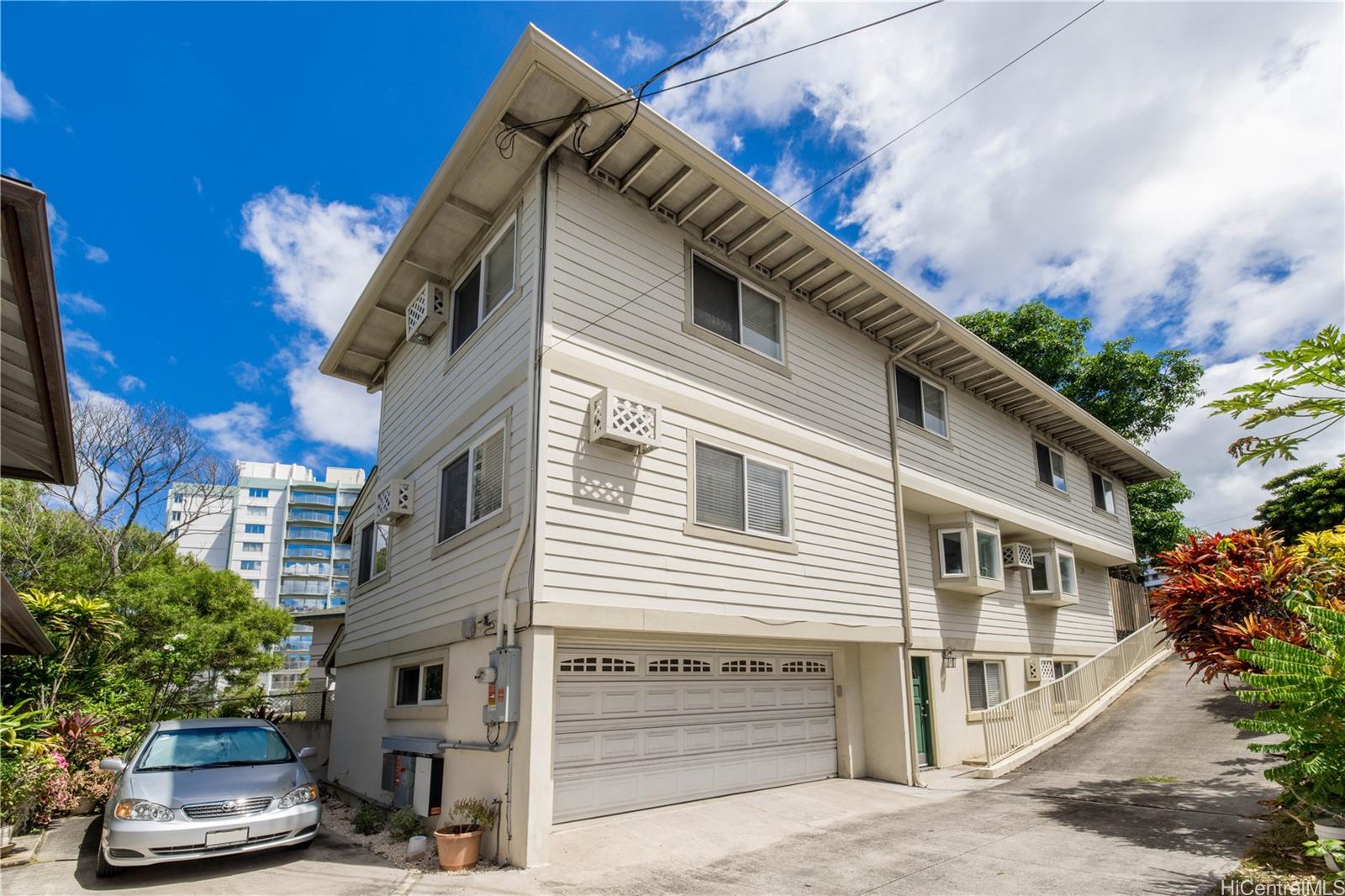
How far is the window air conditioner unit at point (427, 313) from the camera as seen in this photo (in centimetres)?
1090

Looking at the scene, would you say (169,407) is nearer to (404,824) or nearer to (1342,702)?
(404,824)

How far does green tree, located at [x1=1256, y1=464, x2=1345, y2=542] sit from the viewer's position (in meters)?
21.3

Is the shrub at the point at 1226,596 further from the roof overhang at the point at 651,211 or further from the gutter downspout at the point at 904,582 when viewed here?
the roof overhang at the point at 651,211

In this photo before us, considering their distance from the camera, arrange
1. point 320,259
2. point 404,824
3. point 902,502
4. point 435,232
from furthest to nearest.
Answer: point 320,259, point 902,502, point 435,232, point 404,824

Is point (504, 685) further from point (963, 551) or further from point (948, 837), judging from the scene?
point (963, 551)

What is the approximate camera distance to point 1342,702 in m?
5.49

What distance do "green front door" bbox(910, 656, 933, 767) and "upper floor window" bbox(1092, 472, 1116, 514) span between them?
9359mm

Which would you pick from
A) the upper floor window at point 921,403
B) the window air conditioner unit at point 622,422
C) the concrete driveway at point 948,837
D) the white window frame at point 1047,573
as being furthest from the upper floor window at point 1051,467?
the window air conditioner unit at point 622,422

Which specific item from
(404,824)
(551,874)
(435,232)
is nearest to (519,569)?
(551,874)

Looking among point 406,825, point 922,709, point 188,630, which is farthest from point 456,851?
point 188,630

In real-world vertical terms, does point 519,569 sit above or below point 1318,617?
above

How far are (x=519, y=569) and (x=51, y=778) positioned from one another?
264 inches

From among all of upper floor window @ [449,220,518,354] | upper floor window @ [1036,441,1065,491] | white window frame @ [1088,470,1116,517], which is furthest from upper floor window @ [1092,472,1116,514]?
upper floor window @ [449,220,518,354]

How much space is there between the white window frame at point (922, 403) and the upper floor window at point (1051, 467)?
4060 millimetres
